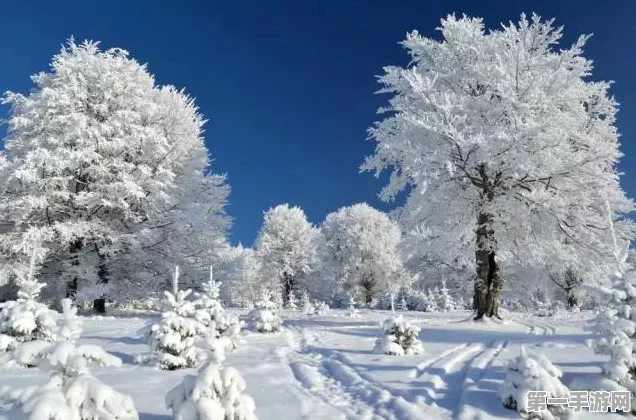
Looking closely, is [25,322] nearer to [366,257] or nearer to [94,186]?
[94,186]

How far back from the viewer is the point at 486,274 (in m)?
15.0

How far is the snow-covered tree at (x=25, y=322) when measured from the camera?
7723mm

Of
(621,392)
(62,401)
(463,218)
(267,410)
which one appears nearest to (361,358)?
(267,410)

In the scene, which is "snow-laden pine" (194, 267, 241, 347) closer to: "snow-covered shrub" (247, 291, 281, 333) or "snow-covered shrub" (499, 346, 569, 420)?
"snow-covered shrub" (247, 291, 281, 333)

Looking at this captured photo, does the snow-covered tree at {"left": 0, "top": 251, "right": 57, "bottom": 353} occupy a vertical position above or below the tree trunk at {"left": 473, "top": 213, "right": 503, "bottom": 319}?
below

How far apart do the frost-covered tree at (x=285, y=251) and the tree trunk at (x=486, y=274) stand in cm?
2957

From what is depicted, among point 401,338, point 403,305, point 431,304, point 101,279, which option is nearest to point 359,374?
point 401,338

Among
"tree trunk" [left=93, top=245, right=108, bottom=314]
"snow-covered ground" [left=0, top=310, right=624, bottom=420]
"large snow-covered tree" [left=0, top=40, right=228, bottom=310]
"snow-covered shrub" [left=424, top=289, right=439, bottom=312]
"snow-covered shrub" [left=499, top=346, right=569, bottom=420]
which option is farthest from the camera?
"snow-covered shrub" [left=424, top=289, right=439, bottom=312]

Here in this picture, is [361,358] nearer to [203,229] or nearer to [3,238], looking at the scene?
[203,229]

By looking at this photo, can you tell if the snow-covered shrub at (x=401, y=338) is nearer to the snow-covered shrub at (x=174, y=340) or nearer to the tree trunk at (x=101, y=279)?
the snow-covered shrub at (x=174, y=340)

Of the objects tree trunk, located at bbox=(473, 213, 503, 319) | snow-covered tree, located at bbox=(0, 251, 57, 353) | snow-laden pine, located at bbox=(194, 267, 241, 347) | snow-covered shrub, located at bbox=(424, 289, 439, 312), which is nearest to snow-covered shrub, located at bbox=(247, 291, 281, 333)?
snow-laden pine, located at bbox=(194, 267, 241, 347)

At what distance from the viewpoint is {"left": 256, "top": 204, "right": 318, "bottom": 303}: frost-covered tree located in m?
44.6

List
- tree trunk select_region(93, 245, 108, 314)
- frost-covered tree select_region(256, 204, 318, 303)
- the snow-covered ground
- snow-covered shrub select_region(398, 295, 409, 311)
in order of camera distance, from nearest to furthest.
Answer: the snow-covered ground → tree trunk select_region(93, 245, 108, 314) → snow-covered shrub select_region(398, 295, 409, 311) → frost-covered tree select_region(256, 204, 318, 303)

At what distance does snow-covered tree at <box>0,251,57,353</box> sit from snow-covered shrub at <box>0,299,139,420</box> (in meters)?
3.53
